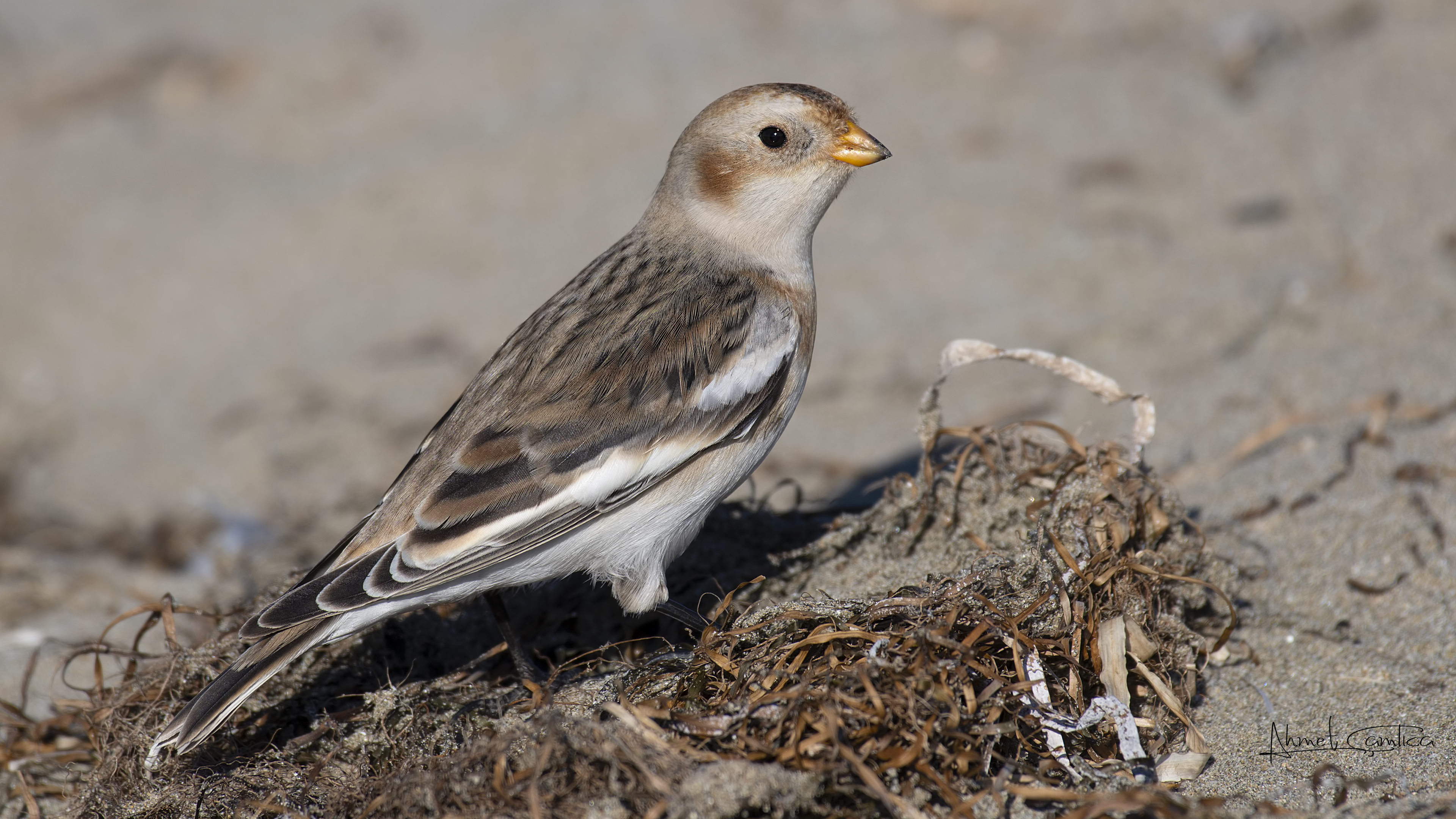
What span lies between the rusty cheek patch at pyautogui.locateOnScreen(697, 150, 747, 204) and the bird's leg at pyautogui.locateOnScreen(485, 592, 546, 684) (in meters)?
1.31

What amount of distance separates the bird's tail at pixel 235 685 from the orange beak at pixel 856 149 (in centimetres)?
191

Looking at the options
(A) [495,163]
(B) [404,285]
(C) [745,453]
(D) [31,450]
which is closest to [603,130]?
(A) [495,163]

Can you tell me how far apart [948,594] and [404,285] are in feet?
13.9

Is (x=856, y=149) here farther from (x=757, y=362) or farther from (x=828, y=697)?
(x=828, y=697)

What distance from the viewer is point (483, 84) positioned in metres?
7.35

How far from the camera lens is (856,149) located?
357 centimetres

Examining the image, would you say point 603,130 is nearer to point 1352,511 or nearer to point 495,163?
point 495,163

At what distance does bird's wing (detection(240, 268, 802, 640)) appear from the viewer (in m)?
2.87

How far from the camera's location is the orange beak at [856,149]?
357cm

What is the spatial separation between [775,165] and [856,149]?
24cm

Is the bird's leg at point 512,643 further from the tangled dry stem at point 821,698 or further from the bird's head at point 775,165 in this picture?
the bird's head at point 775,165

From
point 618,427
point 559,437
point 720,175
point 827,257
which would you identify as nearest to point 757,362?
point 618,427

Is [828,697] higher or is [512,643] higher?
[512,643]

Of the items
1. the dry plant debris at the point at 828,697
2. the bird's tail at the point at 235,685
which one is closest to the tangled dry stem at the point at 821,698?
the dry plant debris at the point at 828,697
